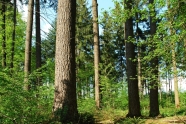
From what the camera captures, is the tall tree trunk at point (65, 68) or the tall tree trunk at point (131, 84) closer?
the tall tree trunk at point (65, 68)

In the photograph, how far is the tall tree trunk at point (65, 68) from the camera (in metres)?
5.91

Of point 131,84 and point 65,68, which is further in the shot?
point 131,84

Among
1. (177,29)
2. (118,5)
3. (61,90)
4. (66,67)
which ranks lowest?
(61,90)

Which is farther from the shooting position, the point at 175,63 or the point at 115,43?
the point at 115,43

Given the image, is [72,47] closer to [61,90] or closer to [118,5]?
[61,90]

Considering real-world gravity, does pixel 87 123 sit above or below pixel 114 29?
below

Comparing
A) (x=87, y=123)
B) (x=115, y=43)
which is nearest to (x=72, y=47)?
(x=87, y=123)

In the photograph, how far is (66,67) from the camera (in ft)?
20.0

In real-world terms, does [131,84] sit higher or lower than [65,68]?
lower

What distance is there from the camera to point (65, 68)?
6066mm

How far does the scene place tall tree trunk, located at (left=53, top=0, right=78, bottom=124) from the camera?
5910 mm

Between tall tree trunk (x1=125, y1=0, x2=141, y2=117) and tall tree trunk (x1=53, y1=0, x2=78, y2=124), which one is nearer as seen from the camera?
tall tree trunk (x1=53, y1=0, x2=78, y2=124)

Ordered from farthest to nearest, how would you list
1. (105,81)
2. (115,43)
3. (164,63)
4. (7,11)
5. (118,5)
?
1. (115,43)
2. (7,11)
3. (105,81)
4. (118,5)
5. (164,63)

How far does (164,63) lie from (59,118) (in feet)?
11.3
